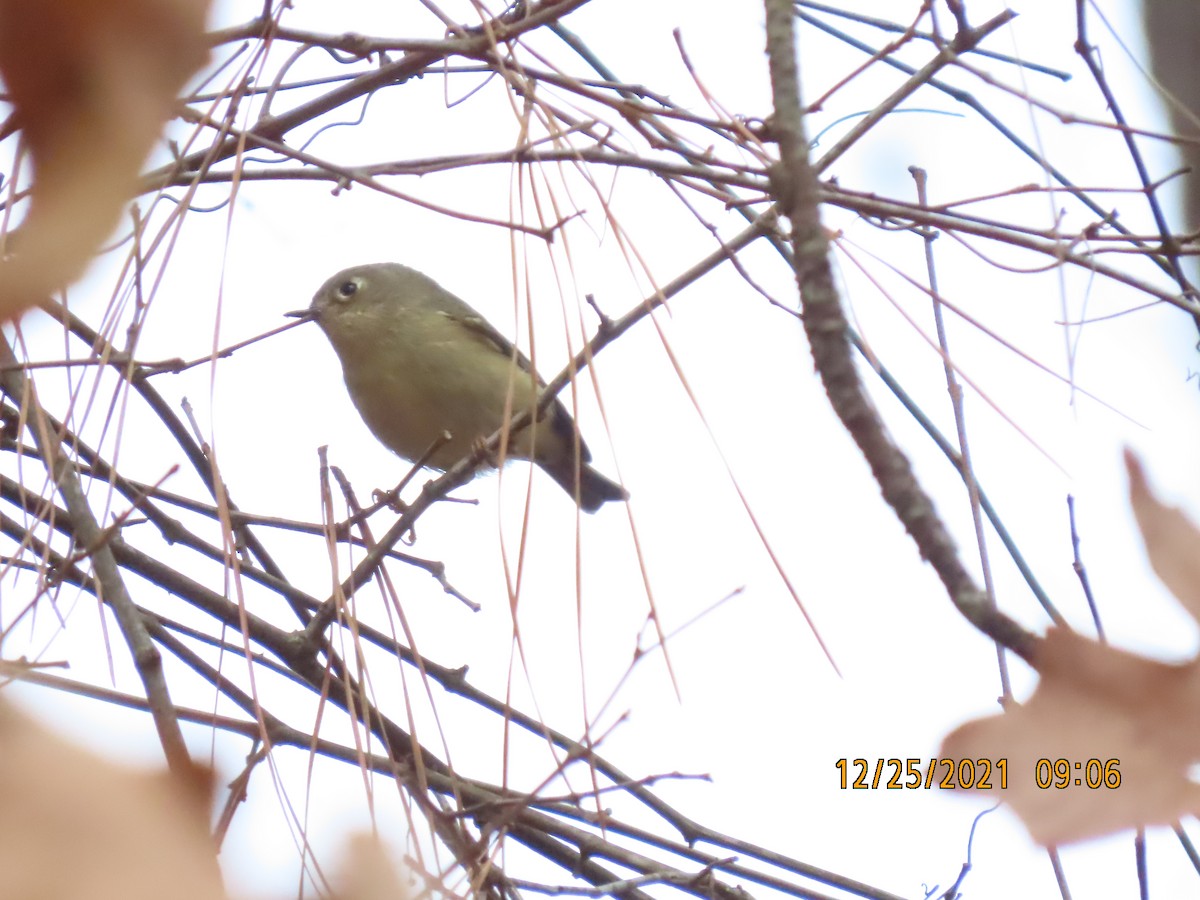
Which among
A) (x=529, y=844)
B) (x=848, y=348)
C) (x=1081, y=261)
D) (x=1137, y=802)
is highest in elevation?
(x=1081, y=261)

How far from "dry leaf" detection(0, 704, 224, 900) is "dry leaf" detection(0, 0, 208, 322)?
144 mm

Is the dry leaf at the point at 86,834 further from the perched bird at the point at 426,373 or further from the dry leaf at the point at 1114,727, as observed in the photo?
the perched bird at the point at 426,373

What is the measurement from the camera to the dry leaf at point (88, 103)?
1.23 ft

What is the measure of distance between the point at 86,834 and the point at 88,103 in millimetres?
216

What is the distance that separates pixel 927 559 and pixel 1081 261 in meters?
0.71

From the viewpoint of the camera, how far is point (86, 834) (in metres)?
0.38

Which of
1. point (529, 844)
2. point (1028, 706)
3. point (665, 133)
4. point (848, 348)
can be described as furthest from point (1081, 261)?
point (529, 844)

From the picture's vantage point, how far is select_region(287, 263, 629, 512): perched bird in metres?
3.69

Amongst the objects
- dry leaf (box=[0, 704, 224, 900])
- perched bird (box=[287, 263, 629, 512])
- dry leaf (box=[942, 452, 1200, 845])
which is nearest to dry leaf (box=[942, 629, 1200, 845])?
dry leaf (box=[942, 452, 1200, 845])

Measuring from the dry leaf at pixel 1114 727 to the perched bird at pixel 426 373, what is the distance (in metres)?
3.01

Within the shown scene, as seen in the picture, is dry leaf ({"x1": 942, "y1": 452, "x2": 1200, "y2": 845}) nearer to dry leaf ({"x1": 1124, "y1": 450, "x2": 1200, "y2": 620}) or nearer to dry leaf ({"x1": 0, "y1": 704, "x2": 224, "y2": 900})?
dry leaf ({"x1": 1124, "y1": 450, "x2": 1200, "y2": 620})

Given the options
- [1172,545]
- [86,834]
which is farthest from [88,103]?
[1172,545]

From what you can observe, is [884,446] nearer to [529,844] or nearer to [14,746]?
[14,746]

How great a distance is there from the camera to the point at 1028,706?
0.45 meters
